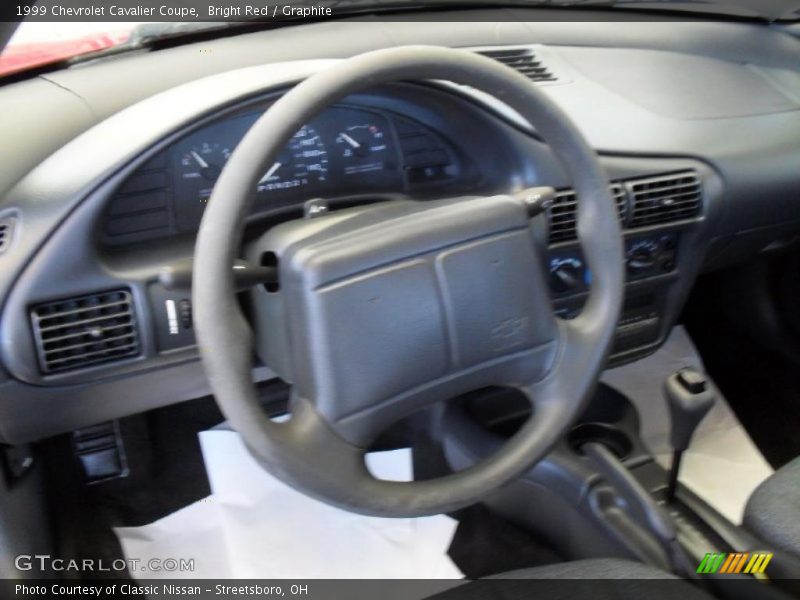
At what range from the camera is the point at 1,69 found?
109 cm

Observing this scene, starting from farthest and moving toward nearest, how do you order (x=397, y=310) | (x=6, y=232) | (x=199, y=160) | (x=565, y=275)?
(x=565, y=275), (x=199, y=160), (x=6, y=232), (x=397, y=310)

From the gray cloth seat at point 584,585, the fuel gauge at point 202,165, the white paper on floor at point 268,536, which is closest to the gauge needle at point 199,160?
the fuel gauge at point 202,165

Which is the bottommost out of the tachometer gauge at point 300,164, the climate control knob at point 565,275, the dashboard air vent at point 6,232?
the climate control knob at point 565,275

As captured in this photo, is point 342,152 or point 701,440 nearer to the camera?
point 342,152

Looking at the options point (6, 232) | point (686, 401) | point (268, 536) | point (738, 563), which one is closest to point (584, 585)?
point (738, 563)

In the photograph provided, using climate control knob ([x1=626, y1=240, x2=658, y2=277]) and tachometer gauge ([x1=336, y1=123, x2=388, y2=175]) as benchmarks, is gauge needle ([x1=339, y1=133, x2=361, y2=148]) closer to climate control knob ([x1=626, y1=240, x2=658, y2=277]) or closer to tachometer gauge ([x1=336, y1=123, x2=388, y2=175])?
tachometer gauge ([x1=336, y1=123, x2=388, y2=175])

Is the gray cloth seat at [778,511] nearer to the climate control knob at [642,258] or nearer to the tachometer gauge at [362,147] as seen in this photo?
the climate control knob at [642,258]

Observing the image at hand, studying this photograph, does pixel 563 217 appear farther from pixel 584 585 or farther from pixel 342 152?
pixel 584 585

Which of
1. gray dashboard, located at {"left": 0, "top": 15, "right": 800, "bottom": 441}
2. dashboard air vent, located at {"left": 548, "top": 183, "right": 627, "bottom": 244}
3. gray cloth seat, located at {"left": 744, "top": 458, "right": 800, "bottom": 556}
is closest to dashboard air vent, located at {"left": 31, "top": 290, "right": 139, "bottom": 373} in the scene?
gray dashboard, located at {"left": 0, "top": 15, "right": 800, "bottom": 441}

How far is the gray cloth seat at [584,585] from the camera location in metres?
0.88

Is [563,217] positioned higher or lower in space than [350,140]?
lower

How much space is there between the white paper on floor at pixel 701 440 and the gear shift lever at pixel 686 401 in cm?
37

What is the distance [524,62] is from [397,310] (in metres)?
0.75

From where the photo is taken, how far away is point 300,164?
45.2 inches
